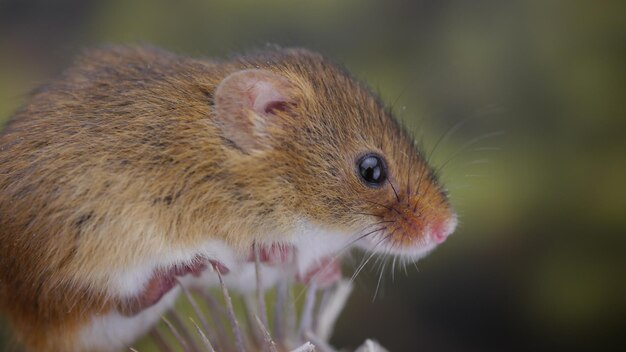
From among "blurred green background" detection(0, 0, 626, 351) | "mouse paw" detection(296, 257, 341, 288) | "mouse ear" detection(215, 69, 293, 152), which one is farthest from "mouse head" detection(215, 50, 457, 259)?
"blurred green background" detection(0, 0, 626, 351)

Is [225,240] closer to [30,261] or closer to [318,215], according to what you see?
[318,215]

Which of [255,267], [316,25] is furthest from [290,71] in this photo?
[316,25]

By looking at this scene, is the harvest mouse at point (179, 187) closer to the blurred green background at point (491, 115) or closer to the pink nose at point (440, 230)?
the pink nose at point (440, 230)

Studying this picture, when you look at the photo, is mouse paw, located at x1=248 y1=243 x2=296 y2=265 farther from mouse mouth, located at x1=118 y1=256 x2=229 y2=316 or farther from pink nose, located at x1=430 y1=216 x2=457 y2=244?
pink nose, located at x1=430 y1=216 x2=457 y2=244

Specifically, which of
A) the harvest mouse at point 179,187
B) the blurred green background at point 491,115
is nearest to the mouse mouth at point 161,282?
the harvest mouse at point 179,187

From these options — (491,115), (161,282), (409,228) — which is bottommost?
(161,282)

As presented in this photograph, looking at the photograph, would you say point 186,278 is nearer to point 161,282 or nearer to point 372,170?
point 161,282

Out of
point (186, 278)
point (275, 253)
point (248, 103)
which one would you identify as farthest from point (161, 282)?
point (248, 103)
